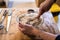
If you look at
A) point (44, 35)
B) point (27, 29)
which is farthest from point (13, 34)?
point (44, 35)

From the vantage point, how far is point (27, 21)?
0.91 m

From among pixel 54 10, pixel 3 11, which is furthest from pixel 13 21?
pixel 54 10

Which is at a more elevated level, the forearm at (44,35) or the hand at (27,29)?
the hand at (27,29)

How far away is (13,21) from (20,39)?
0.74 feet

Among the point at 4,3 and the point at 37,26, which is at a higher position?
the point at 4,3

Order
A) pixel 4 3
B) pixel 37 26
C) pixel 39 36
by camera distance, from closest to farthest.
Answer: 1. pixel 39 36
2. pixel 37 26
3. pixel 4 3

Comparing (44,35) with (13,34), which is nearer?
(44,35)

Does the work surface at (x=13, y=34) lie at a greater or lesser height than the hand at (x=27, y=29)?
lesser

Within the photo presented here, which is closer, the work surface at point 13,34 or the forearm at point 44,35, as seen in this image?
the forearm at point 44,35

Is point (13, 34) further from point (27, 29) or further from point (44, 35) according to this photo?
point (44, 35)

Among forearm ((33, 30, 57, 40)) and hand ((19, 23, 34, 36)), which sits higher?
hand ((19, 23, 34, 36))

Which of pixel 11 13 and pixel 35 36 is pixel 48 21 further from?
pixel 11 13

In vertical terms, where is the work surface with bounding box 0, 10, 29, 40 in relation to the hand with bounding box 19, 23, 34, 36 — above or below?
below

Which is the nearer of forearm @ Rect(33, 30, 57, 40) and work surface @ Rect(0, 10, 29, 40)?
forearm @ Rect(33, 30, 57, 40)
